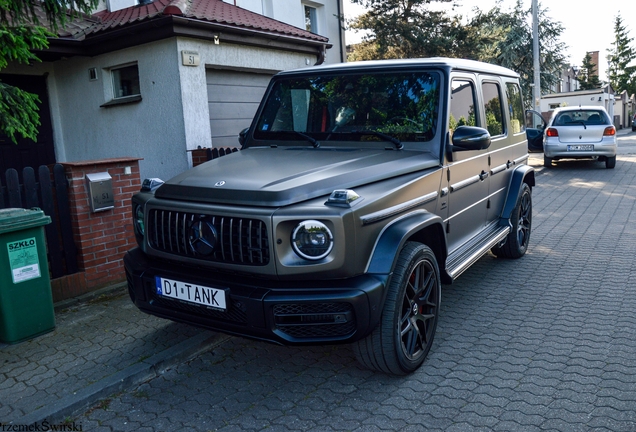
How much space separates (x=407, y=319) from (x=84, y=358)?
91.2 inches

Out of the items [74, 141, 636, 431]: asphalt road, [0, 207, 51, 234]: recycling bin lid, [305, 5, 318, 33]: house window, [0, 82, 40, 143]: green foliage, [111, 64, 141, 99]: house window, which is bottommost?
[74, 141, 636, 431]: asphalt road

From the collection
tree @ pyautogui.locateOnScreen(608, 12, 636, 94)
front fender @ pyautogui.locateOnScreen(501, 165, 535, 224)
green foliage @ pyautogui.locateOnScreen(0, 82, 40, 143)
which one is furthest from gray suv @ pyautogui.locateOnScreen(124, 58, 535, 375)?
tree @ pyautogui.locateOnScreen(608, 12, 636, 94)

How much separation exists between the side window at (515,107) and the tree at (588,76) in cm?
6977

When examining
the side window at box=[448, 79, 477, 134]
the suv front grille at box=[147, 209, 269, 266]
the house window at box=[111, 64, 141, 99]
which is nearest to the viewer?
the suv front grille at box=[147, 209, 269, 266]

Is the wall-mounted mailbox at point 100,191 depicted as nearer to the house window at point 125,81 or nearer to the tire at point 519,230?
the house window at point 125,81

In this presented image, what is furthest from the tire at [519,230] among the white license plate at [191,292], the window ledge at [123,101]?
the window ledge at [123,101]

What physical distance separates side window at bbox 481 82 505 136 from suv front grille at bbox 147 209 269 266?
9.71 feet

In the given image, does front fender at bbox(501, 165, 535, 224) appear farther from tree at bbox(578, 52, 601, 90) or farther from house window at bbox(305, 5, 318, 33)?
tree at bbox(578, 52, 601, 90)

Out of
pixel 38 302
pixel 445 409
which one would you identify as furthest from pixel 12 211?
pixel 445 409

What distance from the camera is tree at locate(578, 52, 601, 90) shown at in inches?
2667

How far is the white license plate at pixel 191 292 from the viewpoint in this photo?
3145mm

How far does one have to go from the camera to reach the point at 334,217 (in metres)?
2.94

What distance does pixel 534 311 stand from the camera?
4.67m

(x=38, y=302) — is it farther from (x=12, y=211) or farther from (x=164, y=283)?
(x=164, y=283)
